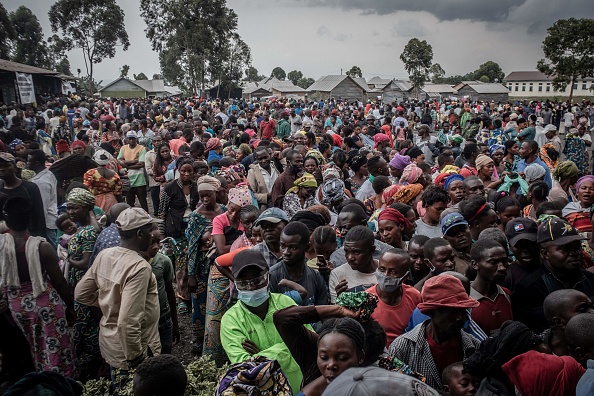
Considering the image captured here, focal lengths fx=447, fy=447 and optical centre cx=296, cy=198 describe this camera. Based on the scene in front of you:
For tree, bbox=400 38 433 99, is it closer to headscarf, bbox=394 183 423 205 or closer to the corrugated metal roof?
the corrugated metal roof

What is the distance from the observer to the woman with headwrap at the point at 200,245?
4.92 metres

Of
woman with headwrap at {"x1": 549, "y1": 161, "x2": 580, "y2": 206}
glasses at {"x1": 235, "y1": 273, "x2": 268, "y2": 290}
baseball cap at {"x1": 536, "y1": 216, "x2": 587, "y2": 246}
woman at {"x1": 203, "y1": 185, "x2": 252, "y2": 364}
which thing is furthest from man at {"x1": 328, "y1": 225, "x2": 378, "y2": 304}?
woman with headwrap at {"x1": 549, "y1": 161, "x2": 580, "y2": 206}

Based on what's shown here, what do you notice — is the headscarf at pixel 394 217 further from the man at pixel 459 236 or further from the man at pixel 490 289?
the man at pixel 490 289

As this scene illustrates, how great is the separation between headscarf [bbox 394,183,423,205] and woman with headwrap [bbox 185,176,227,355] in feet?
6.85

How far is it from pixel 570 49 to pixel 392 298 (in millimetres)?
48341

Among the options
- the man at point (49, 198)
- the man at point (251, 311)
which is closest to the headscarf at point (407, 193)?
the man at point (251, 311)

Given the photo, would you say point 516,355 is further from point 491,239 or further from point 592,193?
point 592,193

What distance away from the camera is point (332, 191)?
553cm

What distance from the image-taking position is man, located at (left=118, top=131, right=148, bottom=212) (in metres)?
8.83

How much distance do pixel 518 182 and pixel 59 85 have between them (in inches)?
1721

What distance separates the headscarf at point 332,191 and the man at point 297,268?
2036 mm

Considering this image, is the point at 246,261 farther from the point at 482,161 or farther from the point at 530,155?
the point at 530,155

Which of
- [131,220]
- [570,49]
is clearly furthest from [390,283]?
[570,49]

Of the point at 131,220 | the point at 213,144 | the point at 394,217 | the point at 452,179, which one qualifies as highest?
the point at 213,144
